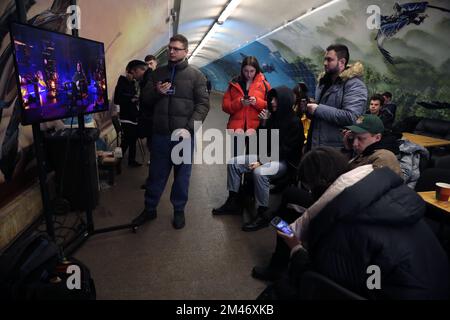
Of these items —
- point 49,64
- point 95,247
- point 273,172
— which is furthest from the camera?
point 273,172

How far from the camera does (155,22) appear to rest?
7.22 metres

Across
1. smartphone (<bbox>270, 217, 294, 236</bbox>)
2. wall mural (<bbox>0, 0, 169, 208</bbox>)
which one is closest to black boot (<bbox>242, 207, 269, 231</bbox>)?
smartphone (<bbox>270, 217, 294, 236</bbox>)

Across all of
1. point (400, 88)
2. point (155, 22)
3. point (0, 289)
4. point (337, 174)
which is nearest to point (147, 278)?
point (0, 289)

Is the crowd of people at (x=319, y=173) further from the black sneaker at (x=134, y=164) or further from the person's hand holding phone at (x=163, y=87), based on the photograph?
the black sneaker at (x=134, y=164)

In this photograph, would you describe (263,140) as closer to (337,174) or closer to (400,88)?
(337,174)

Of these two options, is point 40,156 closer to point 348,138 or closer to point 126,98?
point 348,138

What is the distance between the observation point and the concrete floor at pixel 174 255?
2357mm

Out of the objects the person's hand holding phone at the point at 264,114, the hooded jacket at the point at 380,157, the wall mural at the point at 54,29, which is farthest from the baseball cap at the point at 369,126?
the wall mural at the point at 54,29

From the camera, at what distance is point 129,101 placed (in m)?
5.36

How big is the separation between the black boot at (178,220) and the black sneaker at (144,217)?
0.89 feet

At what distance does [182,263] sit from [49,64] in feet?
6.24

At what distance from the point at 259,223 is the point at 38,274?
7.01 feet

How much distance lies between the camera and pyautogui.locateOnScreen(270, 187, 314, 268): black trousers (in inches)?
94.3

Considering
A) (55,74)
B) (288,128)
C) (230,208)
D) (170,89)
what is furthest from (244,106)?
(55,74)
